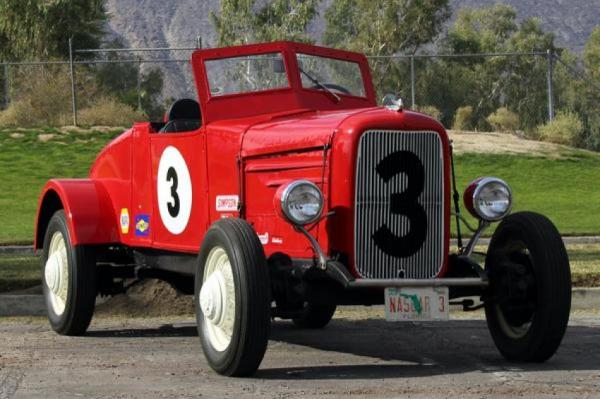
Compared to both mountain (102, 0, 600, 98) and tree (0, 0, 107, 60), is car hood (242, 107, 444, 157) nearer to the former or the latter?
tree (0, 0, 107, 60)

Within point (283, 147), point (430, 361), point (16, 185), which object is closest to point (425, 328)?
point (430, 361)

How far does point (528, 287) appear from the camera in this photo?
337 inches

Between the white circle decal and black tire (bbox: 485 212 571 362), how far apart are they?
2176 mm

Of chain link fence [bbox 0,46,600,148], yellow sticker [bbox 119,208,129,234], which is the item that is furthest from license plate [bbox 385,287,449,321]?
chain link fence [bbox 0,46,600,148]

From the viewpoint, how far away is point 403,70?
7019 cm

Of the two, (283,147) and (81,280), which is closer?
(283,147)

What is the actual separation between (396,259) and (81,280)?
3108 millimetres

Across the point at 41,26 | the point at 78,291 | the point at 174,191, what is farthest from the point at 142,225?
the point at 41,26

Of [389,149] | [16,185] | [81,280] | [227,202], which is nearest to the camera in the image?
[389,149]

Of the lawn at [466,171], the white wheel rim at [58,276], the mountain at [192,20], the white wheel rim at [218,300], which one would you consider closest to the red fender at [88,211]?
the white wheel rim at [58,276]

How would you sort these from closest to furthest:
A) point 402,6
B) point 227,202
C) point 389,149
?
1. point 389,149
2. point 227,202
3. point 402,6

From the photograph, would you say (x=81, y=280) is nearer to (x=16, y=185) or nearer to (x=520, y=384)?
(x=520, y=384)

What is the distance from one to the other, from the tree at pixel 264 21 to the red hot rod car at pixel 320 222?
56.8 m

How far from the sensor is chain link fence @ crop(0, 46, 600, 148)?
3644cm
